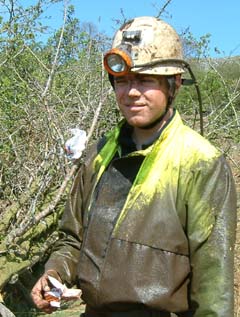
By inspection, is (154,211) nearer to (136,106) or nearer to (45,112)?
(136,106)

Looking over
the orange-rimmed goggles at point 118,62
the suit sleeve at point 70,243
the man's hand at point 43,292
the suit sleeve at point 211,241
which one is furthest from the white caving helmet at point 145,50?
the man's hand at point 43,292

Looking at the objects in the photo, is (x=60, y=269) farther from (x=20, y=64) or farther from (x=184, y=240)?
(x=20, y=64)

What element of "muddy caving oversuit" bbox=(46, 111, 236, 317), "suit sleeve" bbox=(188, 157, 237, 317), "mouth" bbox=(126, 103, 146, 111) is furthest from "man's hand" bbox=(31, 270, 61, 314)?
"mouth" bbox=(126, 103, 146, 111)

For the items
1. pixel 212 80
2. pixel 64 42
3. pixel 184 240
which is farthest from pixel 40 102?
pixel 184 240

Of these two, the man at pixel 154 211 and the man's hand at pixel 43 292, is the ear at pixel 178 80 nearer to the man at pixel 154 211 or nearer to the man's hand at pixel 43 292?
the man at pixel 154 211

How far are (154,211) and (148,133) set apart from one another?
1.05 feet

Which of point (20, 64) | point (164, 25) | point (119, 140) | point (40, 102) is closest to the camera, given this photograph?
point (164, 25)

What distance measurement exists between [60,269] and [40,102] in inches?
149

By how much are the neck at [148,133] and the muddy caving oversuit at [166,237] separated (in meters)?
0.03

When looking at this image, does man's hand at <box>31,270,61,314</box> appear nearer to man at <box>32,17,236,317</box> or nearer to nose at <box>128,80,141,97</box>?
man at <box>32,17,236,317</box>

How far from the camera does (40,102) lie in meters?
5.95

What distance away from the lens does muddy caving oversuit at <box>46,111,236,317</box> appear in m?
1.99

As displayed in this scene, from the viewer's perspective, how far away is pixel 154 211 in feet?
6.75

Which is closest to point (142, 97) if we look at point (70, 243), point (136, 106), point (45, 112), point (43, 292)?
point (136, 106)
